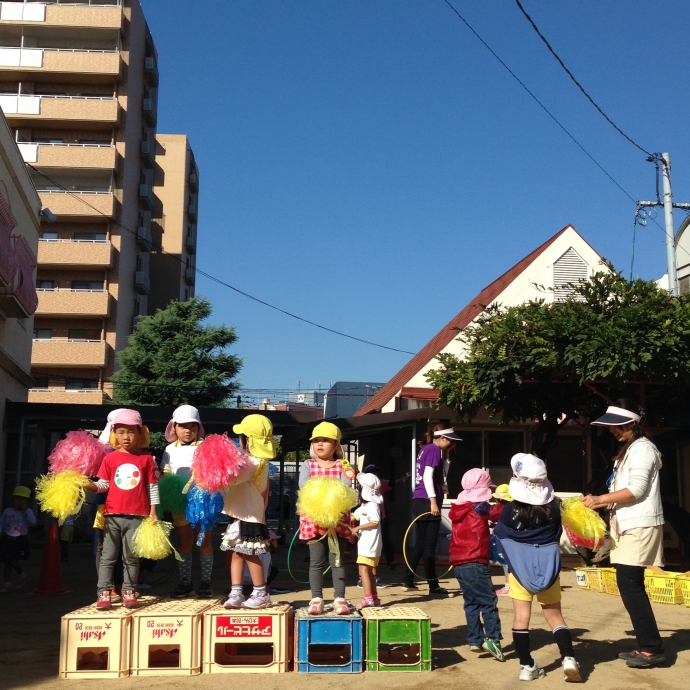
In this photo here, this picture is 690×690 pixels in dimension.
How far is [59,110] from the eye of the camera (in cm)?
3938

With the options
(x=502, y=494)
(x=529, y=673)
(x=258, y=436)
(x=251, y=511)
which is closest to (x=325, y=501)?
(x=251, y=511)

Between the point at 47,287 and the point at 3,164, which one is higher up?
the point at 47,287

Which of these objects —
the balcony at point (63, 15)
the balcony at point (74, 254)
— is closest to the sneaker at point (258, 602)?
the balcony at point (74, 254)

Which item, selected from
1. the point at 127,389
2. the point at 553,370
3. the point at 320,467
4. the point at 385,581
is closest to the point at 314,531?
the point at 320,467

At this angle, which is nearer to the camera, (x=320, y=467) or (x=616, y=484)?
(x=616, y=484)

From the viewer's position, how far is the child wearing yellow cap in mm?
6223

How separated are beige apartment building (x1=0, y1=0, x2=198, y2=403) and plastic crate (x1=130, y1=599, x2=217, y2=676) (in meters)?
33.6

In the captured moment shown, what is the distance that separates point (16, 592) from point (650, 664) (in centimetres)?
763

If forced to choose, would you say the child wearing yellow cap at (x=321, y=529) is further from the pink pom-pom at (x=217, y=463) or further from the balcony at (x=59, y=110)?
the balcony at (x=59, y=110)

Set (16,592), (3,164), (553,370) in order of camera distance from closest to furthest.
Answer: (16,592) → (553,370) → (3,164)

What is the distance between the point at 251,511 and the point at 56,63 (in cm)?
3824

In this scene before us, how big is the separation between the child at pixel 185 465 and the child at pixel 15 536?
3639mm

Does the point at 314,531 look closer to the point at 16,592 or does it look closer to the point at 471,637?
the point at 471,637

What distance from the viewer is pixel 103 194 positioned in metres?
39.9
